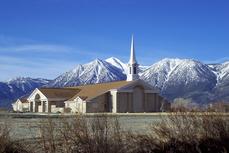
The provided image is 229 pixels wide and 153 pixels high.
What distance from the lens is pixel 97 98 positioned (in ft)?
295

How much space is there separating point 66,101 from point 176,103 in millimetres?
81585

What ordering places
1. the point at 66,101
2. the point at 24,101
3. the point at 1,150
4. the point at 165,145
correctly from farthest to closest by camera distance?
the point at 24,101 < the point at 66,101 < the point at 165,145 < the point at 1,150

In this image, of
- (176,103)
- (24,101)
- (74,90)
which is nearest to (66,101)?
(74,90)

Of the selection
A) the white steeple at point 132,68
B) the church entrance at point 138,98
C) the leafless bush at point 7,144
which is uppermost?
the white steeple at point 132,68

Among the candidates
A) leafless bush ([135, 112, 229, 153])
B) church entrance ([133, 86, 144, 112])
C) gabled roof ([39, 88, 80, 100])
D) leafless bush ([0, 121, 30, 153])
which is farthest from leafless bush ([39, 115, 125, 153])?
gabled roof ([39, 88, 80, 100])

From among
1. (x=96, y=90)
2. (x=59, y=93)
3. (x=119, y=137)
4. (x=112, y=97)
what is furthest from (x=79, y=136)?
(x=59, y=93)

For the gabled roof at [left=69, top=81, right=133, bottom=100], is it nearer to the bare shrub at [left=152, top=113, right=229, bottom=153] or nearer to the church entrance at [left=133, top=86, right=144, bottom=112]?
the church entrance at [left=133, top=86, right=144, bottom=112]

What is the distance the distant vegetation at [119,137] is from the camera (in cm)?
1238

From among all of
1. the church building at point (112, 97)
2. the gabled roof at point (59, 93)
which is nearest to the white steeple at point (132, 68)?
the church building at point (112, 97)

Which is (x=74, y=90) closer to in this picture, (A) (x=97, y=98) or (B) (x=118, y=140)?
(A) (x=97, y=98)

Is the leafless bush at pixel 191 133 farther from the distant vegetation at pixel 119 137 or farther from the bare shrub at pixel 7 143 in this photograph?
the bare shrub at pixel 7 143

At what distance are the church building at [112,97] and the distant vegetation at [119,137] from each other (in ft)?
229

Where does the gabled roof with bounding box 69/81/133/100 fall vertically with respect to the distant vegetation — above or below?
above

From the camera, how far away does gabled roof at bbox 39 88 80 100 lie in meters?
98.3
